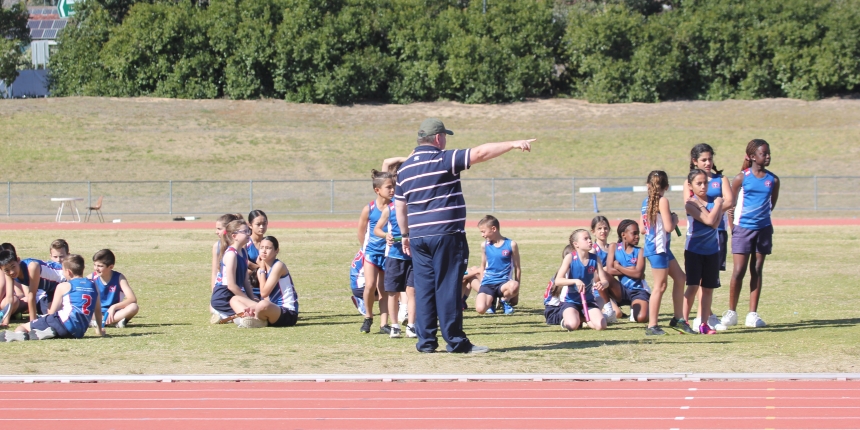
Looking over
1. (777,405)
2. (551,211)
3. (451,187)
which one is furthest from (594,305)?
(551,211)

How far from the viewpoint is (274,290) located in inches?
424

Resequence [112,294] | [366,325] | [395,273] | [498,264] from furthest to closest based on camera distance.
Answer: [498,264], [112,294], [366,325], [395,273]

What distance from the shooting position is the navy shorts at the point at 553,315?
1048cm

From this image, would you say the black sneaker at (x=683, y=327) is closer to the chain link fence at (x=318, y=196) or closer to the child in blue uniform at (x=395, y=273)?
the child in blue uniform at (x=395, y=273)

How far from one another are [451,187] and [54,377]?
11.0 feet

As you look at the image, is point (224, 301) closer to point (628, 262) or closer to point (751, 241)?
point (628, 262)

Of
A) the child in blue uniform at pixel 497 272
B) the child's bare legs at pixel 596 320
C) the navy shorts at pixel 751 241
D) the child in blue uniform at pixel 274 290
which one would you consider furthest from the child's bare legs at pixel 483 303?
the navy shorts at pixel 751 241

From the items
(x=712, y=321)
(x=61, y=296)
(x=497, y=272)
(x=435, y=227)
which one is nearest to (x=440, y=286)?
(x=435, y=227)

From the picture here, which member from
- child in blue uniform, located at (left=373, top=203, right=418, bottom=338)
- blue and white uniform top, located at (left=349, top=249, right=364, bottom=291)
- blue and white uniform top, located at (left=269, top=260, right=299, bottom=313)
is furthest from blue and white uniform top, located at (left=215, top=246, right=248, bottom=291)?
child in blue uniform, located at (left=373, top=203, right=418, bottom=338)

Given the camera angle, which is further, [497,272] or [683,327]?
[497,272]

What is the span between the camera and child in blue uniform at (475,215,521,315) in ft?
38.2

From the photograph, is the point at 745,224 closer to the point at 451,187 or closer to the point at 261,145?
the point at 451,187

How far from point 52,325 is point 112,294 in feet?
4.22

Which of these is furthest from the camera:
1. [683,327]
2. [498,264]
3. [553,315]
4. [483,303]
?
[498,264]
